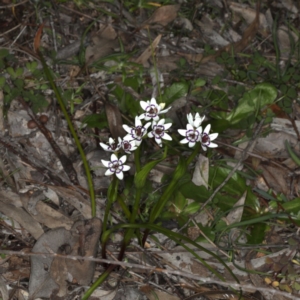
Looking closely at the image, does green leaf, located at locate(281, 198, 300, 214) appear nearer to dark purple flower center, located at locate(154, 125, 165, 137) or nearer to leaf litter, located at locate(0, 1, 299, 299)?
leaf litter, located at locate(0, 1, 299, 299)

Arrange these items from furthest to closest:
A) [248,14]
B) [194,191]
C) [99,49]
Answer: [248,14]
[99,49]
[194,191]

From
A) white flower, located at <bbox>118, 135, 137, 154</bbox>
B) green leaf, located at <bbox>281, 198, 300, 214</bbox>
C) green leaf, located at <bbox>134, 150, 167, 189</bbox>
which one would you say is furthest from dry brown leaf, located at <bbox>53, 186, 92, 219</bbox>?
green leaf, located at <bbox>281, 198, 300, 214</bbox>

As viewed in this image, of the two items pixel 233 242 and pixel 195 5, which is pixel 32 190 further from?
pixel 195 5

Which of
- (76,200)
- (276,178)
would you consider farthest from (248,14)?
(76,200)

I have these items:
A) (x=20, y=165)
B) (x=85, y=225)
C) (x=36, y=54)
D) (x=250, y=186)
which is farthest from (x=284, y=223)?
(x=36, y=54)

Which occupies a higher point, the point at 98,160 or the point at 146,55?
the point at 146,55

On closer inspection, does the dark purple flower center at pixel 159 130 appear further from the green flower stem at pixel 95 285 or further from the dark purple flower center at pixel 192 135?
the green flower stem at pixel 95 285

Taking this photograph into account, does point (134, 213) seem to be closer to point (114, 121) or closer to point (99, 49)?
point (114, 121)

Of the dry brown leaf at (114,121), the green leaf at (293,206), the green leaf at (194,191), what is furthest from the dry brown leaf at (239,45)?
the green leaf at (293,206)
